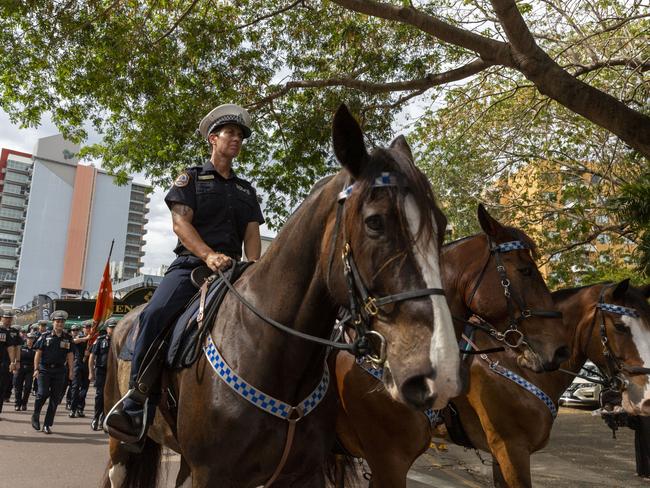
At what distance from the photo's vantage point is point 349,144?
2.31m

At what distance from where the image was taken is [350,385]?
419cm

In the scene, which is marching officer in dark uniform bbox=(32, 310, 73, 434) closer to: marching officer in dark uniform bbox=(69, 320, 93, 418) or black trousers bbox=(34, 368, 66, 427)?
black trousers bbox=(34, 368, 66, 427)

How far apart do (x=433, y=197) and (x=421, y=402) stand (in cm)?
85

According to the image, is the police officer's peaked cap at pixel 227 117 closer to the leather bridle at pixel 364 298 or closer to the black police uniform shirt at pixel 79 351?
the leather bridle at pixel 364 298

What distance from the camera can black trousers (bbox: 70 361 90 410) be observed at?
560 inches

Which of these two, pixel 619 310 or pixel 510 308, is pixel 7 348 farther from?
pixel 619 310

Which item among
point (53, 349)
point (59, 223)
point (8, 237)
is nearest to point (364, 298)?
point (53, 349)

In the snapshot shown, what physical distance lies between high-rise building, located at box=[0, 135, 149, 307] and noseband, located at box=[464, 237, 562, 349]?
90.9 meters

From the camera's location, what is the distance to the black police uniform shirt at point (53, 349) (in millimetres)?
12099

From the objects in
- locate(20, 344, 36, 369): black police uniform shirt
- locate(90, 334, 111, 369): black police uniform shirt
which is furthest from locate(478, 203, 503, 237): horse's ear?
locate(20, 344, 36, 369): black police uniform shirt

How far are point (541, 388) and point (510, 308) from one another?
3.07ft

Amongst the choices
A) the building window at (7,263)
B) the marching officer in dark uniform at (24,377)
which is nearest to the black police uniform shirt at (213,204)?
the marching officer in dark uniform at (24,377)

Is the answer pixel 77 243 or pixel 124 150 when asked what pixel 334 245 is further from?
pixel 77 243

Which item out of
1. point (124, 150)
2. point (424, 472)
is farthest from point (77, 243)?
point (424, 472)
